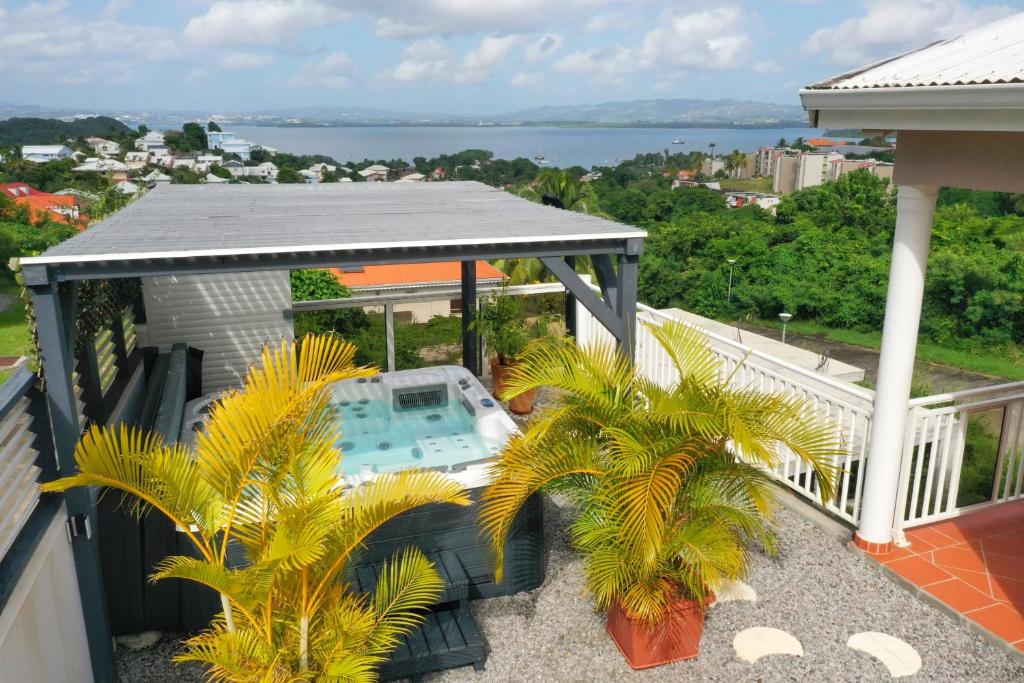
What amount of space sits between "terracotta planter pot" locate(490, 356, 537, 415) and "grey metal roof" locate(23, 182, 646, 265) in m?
1.84

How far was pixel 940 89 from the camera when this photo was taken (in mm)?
3246

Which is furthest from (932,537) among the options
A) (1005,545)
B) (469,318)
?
(469,318)

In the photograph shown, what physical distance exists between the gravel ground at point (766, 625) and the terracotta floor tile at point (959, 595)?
0.10m

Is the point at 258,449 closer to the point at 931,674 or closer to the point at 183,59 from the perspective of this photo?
the point at 931,674

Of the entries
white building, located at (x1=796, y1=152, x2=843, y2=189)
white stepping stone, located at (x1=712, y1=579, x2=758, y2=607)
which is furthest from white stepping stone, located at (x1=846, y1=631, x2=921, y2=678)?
white building, located at (x1=796, y1=152, x2=843, y2=189)

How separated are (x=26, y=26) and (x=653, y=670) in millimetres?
180054

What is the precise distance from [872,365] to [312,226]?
26.2m

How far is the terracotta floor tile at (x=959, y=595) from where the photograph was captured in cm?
417

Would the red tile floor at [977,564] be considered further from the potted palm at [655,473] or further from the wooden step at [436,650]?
the wooden step at [436,650]

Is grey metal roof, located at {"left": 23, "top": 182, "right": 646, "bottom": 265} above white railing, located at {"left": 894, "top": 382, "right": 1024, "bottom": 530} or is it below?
above

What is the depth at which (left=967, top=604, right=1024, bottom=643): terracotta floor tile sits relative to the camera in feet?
12.9

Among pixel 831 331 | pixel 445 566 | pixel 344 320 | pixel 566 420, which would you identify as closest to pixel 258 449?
pixel 566 420

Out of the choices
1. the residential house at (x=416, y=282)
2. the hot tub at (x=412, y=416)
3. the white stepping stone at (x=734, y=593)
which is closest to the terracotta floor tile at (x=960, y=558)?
the white stepping stone at (x=734, y=593)

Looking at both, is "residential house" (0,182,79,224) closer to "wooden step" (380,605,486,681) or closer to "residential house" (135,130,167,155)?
"wooden step" (380,605,486,681)
